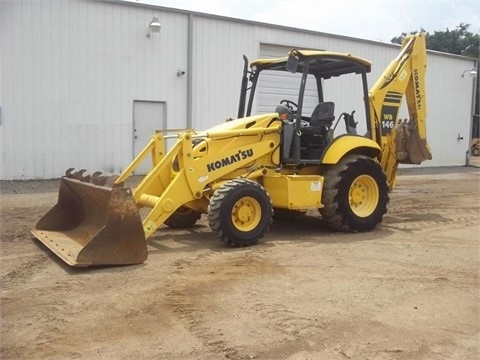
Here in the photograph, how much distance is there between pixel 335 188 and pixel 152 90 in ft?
29.7

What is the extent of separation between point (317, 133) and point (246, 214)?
6.33 feet

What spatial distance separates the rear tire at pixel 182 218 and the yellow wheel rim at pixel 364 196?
235 cm

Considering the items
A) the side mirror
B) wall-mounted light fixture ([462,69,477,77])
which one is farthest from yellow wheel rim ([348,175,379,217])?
wall-mounted light fixture ([462,69,477,77])

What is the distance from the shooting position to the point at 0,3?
42.5 feet

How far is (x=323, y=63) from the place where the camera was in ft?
26.5

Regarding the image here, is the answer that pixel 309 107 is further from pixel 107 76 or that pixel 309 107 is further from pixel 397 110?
pixel 107 76

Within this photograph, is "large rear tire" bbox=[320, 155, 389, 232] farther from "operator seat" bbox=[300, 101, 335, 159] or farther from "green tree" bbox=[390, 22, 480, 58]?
"green tree" bbox=[390, 22, 480, 58]

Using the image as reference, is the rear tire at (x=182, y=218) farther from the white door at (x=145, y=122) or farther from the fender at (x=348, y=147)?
the white door at (x=145, y=122)

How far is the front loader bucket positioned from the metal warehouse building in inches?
283

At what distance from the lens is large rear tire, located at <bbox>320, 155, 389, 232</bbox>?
7.57 metres

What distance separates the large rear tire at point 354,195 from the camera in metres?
7.57

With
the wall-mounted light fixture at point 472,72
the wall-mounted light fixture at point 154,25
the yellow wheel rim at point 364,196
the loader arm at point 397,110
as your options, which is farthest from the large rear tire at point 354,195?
the wall-mounted light fixture at point 472,72

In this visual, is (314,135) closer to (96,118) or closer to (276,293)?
(276,293)

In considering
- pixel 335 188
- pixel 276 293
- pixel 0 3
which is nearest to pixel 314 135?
pixel 335 188
